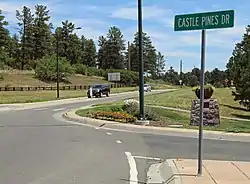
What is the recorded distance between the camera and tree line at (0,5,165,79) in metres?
120

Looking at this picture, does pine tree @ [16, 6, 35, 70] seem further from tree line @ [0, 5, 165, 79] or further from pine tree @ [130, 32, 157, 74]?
pine tree @ [130, 32, 157, 74]

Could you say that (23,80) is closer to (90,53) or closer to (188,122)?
(188,122)

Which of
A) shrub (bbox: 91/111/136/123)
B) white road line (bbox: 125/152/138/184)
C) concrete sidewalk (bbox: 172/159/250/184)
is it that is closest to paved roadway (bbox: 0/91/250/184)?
white road line (bbox: 125/152/138/184)

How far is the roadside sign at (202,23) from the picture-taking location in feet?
27.6

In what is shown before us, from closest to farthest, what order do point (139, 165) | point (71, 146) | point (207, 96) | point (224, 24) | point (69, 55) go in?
point (224, 24)
point (139, 165)
point (71, 146)
point (207, 96)
point (69, 55)

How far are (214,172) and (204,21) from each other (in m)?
2.87

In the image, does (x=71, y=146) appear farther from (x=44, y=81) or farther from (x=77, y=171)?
(x=44, y=81)

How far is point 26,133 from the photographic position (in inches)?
704

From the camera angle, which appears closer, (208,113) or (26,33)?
(208,113)

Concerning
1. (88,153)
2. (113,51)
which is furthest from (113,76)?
(88,153)

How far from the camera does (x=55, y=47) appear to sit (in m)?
131

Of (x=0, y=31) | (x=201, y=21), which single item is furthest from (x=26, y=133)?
(x=0, y=31)

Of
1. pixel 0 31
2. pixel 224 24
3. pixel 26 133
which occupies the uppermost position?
pixel 0 31

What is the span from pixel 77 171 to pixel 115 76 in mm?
101472
